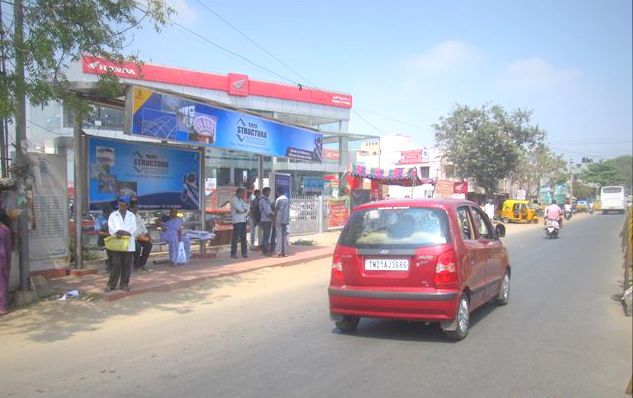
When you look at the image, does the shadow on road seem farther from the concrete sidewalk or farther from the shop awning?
the shop awning

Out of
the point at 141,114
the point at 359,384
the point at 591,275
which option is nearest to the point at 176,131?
the point at 141,114

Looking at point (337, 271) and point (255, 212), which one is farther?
point (255, 212)

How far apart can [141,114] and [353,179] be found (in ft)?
59.7

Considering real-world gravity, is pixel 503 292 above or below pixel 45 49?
below

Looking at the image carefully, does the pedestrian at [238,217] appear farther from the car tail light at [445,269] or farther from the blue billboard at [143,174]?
the car tail light at [445,269]

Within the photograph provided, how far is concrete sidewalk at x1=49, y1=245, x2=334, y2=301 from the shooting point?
943 cm

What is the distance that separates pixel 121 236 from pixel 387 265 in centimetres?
482

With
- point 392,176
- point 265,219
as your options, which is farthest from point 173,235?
point 392,176

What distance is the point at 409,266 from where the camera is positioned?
6.08m

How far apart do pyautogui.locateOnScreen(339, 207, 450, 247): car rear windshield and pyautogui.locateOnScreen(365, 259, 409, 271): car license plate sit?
0.63 ft

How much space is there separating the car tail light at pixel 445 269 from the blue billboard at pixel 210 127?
6.66m

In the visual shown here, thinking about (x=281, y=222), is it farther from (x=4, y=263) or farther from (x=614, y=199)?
(x=614, y=199)

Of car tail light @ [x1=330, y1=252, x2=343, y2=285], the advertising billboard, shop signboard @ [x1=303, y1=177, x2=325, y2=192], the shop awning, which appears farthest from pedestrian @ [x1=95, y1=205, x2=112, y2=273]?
the advertising billboard

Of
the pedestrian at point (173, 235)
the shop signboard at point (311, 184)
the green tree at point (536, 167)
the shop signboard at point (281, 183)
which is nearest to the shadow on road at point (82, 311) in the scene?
the pedestrian at point (173, 235)
